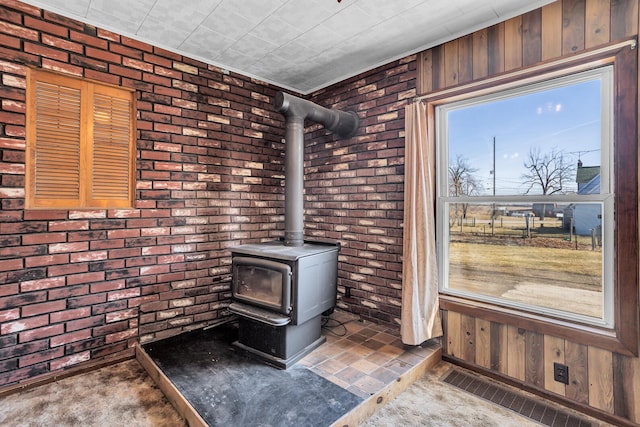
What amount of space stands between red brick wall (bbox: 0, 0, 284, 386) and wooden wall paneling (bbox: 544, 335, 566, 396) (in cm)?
266

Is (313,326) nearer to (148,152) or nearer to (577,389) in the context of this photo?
(577,389)

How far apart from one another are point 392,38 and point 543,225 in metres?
1.86

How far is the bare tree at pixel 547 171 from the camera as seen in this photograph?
6.96 ft

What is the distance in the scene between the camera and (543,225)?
2225 millimetres

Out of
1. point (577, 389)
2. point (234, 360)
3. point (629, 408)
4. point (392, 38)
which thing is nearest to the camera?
point (629, 408)

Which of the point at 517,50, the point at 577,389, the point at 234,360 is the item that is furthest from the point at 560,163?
the point at 234,360

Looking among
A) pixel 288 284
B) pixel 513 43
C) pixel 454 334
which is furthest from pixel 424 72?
pixel 454 334

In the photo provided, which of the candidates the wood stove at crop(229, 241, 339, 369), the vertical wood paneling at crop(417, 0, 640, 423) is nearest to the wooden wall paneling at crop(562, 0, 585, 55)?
the vertical wood paneling at crop(417, 0, 640, 423)

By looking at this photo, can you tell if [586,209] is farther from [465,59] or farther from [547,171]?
[465,59]

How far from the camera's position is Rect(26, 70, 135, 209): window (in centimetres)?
220

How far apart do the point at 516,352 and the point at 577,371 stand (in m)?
0.34

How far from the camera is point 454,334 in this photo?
253 cm

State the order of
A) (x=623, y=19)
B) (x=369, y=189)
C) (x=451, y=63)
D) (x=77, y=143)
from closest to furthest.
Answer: (x=623, y=19), (x=77, y=143), (x=451, y=63), (x=369, y=189)

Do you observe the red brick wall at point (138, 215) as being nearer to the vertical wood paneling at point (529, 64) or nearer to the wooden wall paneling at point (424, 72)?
the wooden wall paneling at point (424, 72)
